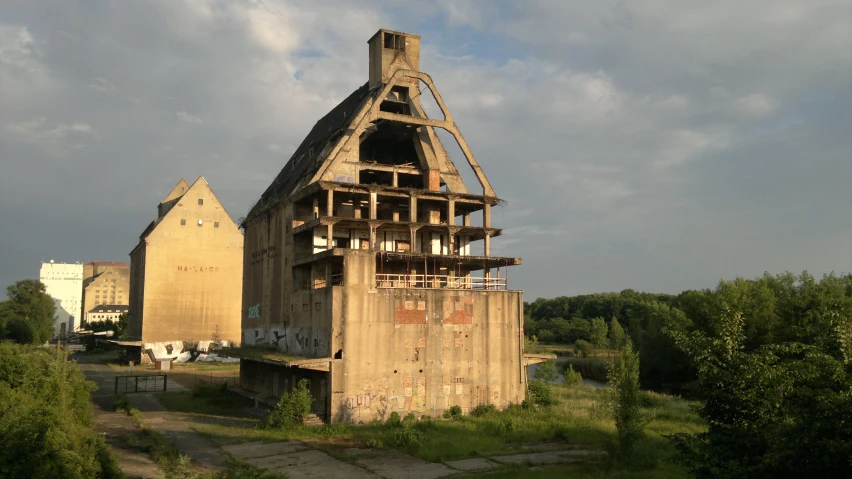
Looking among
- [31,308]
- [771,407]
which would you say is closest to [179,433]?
[771,407]

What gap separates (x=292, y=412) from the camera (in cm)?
2895

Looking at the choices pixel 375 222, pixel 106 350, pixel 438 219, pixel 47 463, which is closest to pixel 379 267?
pixel 375 222

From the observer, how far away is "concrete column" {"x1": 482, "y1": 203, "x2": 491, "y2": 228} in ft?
123

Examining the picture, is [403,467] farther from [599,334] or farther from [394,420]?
[599,334]

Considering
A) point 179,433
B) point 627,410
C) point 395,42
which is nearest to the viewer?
point 627,410

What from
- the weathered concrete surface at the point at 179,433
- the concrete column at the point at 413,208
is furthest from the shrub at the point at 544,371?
the weathered concrete surface at the point at 179,433

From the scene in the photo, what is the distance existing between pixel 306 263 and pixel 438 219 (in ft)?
28.5

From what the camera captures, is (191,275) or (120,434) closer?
(120,434)

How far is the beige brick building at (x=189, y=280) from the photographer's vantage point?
218 feet

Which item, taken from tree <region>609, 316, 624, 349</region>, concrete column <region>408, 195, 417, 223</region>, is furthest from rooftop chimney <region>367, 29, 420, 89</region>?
tree <region>609, 316, 624, 349</region>

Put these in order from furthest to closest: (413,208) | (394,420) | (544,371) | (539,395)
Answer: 1. (544,371)
2. (413,208)
3. (539,395)
4. (394,420)

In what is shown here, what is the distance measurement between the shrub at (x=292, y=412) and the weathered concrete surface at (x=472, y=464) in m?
8.70

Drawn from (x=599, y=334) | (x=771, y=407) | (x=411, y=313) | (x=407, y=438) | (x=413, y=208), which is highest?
(x=413, y=208)

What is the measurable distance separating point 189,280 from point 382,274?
44066 millimetres
